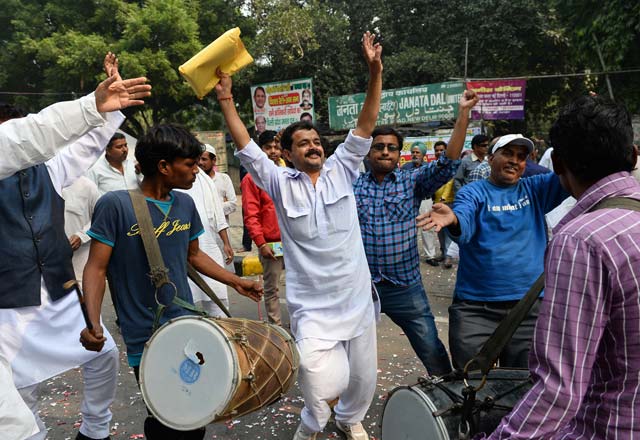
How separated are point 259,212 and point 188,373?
3429mm

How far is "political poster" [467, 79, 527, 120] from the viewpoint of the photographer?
16.4 meters

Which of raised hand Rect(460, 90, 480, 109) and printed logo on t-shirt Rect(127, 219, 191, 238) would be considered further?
raised hand Rect(460, 90, 480, 109)

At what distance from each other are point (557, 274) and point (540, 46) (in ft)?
73.6

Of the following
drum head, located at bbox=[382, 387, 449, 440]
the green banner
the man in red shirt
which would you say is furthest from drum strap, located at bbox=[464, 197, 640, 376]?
the green banner

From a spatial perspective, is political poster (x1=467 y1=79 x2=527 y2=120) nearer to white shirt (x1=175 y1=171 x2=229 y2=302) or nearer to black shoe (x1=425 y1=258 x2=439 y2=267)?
black shoe (x1=425 y1=258 x2=439 y2=267)

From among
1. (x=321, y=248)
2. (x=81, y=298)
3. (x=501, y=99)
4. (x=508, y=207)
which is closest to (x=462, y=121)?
(x=508, y=207)

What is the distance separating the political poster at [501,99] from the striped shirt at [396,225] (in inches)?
525

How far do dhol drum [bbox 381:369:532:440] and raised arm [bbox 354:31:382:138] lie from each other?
170 cm

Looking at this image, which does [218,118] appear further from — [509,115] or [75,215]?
[75,215]

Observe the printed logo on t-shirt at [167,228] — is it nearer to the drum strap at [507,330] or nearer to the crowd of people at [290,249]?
the crowd of people at [290,249]

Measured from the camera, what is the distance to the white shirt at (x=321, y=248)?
337cm

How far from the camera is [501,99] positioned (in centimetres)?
1667

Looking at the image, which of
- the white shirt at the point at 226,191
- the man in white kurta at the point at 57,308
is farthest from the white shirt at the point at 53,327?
the white shirt at the point at 226,191

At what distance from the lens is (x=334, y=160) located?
3.61 meters
